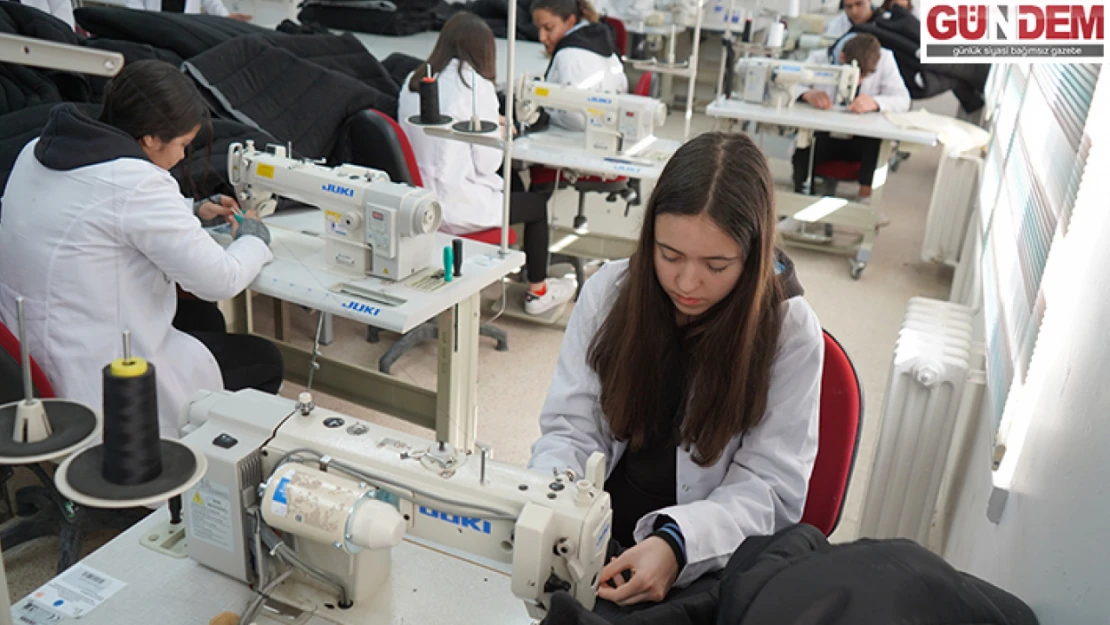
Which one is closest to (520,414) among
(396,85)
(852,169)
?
(396,85)

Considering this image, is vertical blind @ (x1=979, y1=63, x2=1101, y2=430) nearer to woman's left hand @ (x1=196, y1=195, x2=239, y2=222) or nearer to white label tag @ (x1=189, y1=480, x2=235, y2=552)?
white label tag @ (x1=189, y1=480, x2=235, y2=552)

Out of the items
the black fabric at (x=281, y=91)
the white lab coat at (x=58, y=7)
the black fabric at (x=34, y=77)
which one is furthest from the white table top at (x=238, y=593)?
the white lab coat at (x=58, y=7)

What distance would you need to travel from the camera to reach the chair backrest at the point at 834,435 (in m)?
1.51

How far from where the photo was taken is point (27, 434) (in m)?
0.70

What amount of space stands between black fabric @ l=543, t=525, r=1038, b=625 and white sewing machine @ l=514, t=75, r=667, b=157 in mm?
2566

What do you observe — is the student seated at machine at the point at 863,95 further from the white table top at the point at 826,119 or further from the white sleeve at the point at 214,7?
the white sleeve at the point at 214,7

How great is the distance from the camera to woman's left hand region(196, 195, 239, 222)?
2.43 meters

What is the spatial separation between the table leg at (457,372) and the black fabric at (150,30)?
1779mm

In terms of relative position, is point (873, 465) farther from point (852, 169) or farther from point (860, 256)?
point (852, 169)

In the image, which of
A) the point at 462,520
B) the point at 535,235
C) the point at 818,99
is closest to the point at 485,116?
the point at 535,235

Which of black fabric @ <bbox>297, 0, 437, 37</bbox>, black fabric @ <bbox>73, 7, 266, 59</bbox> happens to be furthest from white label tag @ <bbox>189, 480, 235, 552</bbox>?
black fabric @ <bbox>297, 0, 437, 37</bbox>

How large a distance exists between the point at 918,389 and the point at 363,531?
149 centimetres

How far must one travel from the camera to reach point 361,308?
6.94 ft

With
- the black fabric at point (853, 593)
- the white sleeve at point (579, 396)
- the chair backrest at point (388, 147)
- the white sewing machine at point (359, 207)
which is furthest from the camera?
the chair backrest at point (388, 147)
